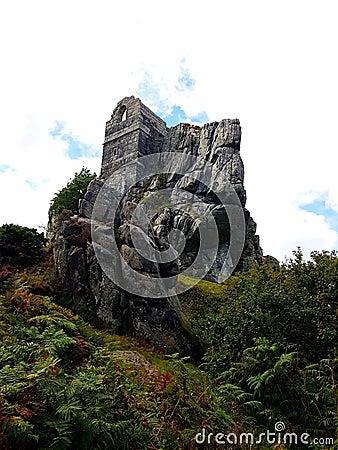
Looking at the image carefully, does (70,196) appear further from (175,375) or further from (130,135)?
(175,375)

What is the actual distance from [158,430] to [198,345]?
738cm

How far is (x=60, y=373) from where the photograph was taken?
5230mm

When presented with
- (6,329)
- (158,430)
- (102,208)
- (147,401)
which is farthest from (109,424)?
(102,208)

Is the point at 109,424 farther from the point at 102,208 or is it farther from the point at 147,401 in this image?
the point at 102,208

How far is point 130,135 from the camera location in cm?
3469

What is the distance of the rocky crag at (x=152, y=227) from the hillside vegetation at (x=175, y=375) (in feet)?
2.14

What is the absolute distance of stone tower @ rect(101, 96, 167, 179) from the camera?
34097 mm

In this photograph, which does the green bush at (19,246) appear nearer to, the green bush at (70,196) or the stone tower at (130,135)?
the green bush at (70,196)

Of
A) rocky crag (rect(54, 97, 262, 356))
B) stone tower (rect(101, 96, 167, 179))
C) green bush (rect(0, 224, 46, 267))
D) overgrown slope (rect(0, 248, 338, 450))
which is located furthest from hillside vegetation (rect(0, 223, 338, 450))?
stone tower (rect(101, 96, 167, 179))

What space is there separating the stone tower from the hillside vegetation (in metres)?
21.7

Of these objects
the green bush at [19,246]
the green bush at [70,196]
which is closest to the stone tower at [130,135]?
the green bush at [70,196]

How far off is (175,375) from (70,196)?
89.7 feet

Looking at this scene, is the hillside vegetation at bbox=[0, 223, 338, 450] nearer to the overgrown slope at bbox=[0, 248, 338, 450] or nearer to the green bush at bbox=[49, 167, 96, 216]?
the overgrown slope at bbox=[0, 248, 338, 450]

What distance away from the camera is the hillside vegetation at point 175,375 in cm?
434
